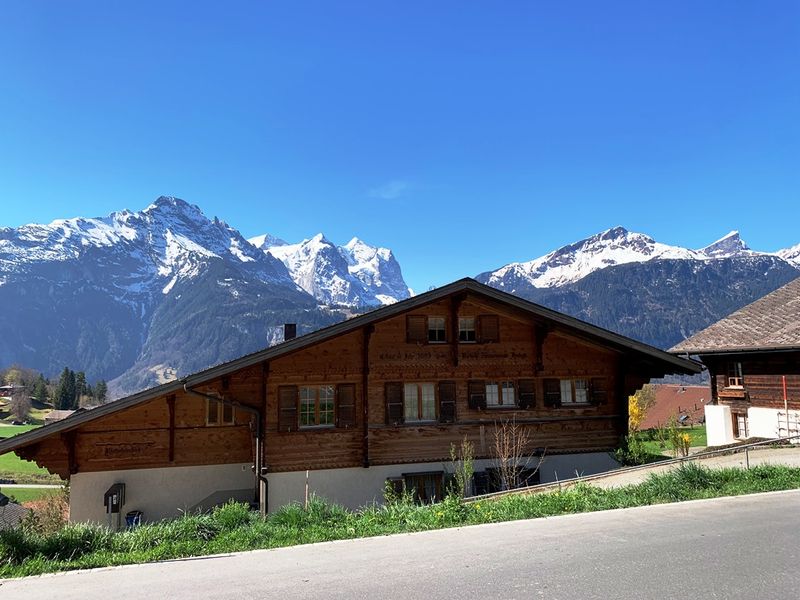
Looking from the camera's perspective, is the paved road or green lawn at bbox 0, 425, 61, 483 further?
green lawn at bbox 0, 425, 61, 483

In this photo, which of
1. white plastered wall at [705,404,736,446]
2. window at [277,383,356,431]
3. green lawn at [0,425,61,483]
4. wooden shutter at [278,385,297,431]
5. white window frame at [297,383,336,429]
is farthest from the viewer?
green lawn at [0,425,61,483]

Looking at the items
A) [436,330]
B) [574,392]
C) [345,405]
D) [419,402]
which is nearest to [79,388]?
[345,405]

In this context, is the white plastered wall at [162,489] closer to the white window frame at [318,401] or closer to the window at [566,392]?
the white window frame at [318,401]

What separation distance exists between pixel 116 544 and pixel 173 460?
10.3 meters

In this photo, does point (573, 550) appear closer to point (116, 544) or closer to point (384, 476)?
point (116, 544)

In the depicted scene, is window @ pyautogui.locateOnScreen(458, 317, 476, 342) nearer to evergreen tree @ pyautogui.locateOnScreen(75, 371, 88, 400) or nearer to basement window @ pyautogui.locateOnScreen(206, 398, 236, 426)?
basement window @ pyautogui.locateOnScreen(206, 398, 236, 426)

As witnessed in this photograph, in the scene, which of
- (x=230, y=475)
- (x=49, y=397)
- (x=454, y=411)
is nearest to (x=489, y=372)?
(x=454, y=411)

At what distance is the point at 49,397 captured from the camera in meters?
151

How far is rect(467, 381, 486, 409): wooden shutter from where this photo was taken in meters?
20.4

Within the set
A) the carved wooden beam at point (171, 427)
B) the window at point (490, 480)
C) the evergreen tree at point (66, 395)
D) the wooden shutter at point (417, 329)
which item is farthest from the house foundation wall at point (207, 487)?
the evergreen tree at point (66, 395)

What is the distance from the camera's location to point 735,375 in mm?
28641

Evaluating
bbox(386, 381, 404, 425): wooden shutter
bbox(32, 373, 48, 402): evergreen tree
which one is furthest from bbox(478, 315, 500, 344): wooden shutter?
bbox(32, 373, 48, 402): evergreen tree

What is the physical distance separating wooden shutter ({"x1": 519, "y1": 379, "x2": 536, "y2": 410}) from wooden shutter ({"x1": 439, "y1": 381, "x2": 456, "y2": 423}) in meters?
2.52

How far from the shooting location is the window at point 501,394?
68.1 feet
